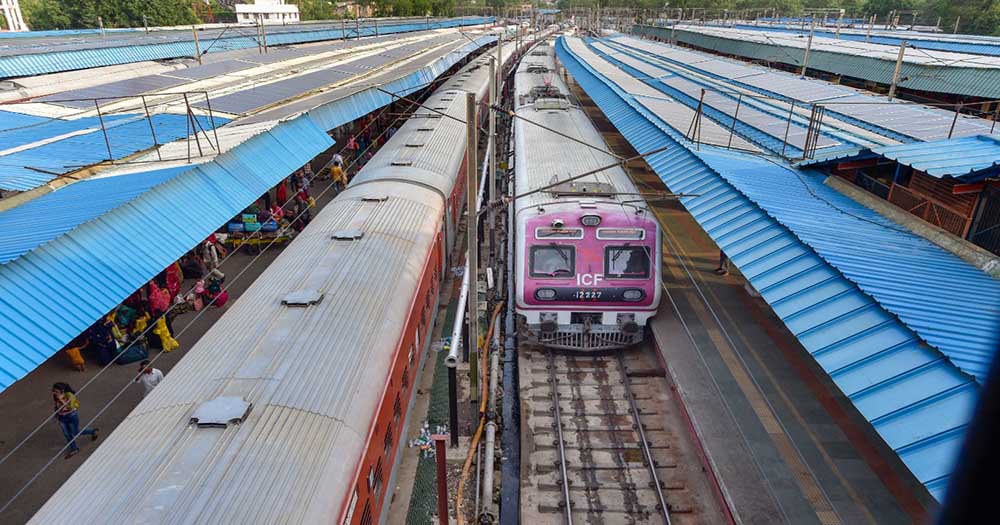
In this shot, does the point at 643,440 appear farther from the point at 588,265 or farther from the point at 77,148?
the point at 77,148

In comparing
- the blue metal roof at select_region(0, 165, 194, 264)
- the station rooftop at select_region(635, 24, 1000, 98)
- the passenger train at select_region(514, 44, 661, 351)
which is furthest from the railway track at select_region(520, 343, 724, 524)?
the station rooftop at select_region(635, 24, 1000, 98)

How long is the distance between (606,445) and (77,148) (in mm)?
14606

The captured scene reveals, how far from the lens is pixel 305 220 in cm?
2191

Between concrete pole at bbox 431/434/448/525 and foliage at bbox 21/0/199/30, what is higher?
foliage at bbox 21/0/199/30

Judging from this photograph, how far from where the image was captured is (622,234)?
14.1 m

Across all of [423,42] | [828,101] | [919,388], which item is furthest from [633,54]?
[919,388]

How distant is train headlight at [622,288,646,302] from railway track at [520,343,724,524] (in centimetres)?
161

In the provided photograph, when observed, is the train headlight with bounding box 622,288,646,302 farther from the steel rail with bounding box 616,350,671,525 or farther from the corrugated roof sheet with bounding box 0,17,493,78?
the corrugated roof sheet with bounding box 0,17,493,78

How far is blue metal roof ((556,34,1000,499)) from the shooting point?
7.33 m

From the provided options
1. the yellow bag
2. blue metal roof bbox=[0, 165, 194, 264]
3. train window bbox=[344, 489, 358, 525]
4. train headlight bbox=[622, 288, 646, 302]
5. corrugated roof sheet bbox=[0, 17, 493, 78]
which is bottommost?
the yellow bag

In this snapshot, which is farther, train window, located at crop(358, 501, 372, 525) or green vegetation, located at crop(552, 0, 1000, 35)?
green vegetation, located at crop(552, 0, 1000, 35)

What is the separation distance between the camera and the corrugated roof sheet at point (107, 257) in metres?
8.83

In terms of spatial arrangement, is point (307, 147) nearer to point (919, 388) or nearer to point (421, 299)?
point (421, 299)

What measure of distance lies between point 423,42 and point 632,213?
4252cm
